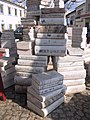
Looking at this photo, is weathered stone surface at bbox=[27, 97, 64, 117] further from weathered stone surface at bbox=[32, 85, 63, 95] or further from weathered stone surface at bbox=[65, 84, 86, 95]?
weathered stone surface at bbox=[65, 84, 86, 95]

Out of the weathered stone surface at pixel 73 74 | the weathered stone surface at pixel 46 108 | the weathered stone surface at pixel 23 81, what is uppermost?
the weathered stone surface at pixel 73 74

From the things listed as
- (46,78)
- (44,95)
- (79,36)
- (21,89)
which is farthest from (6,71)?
(79,36)

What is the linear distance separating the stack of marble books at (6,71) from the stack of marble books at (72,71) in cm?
175

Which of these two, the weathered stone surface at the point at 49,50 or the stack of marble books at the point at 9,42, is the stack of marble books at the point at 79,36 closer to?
the stack of marble books at the point at 9,42

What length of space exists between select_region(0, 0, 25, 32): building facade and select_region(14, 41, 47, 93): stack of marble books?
24810 millimetres

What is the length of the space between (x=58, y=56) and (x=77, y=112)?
1.84 metres

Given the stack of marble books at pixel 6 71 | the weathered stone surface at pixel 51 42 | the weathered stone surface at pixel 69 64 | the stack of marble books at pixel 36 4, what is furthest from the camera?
the stack of marble books at pixel 36 4

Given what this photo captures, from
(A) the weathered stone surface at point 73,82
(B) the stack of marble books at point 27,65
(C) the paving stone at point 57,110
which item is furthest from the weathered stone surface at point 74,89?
(B) the stack of marble books at point 27,65

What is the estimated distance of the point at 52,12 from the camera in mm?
6016

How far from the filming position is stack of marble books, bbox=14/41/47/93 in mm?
5430

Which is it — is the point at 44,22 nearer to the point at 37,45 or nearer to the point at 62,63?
the point at 37,45

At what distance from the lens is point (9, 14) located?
32031 millimetres

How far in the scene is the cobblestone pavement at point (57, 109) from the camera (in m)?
4.46

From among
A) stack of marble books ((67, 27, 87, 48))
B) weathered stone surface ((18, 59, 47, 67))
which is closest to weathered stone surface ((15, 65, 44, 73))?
weathered stone surface ((18, 59, 47, 67))
